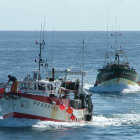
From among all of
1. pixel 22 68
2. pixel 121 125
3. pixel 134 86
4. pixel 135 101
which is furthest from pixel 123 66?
pixel 121 125

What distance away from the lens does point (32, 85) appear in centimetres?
5775

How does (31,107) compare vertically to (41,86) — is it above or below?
below

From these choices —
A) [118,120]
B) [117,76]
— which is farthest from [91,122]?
[117,76]

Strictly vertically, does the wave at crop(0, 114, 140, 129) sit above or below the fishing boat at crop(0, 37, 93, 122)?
below

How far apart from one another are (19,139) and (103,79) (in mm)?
48563

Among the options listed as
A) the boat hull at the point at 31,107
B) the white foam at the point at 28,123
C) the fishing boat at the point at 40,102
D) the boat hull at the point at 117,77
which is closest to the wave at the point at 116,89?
the boat hull at the point at 117,77

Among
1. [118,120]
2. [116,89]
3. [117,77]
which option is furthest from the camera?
[117,77]

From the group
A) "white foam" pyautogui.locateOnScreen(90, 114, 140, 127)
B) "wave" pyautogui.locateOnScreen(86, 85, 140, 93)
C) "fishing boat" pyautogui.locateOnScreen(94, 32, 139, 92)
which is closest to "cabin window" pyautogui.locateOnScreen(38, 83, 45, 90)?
"white foam" pyautogui.locateOnScreen(90, 114, 140, 127)

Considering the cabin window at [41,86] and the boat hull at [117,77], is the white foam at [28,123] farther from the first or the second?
the boat hull at [117,77]

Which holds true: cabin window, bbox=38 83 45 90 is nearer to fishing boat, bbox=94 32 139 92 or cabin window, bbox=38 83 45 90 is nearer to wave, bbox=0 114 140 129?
wave, bbox=0 114 140 129

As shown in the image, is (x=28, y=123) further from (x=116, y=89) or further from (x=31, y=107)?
(x=116, y=89)

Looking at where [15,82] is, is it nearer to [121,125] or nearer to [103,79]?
[121,125]

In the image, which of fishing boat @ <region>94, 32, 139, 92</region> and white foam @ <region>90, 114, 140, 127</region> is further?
fishing boat @ <region>94, 32, 139, 92</region>

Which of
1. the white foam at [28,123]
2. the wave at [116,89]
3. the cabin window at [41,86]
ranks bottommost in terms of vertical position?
the wave at [116,89]
